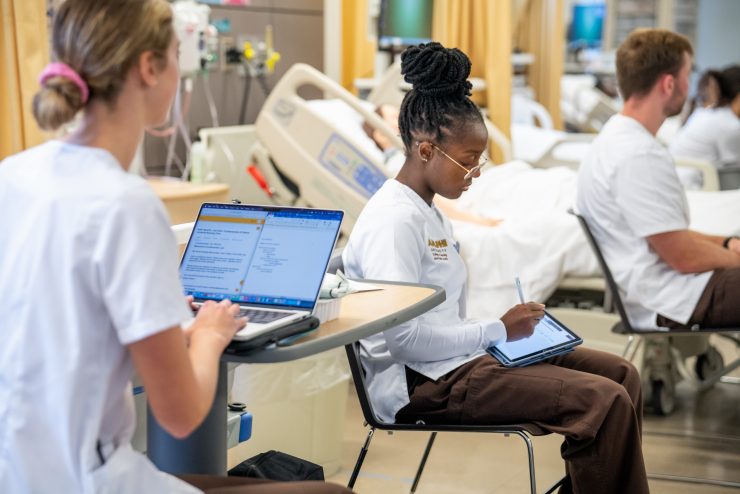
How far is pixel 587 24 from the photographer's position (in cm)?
969

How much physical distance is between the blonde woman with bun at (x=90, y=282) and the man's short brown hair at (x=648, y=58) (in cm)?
200

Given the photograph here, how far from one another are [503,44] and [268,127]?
65.5 inches

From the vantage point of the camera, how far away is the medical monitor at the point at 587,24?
962 cm

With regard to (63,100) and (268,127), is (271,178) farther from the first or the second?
(63,100)

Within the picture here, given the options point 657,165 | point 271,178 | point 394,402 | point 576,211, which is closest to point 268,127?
point 271,178

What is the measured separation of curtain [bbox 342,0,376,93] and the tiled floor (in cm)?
238

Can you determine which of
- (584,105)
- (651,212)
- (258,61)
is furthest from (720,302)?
(584,105)

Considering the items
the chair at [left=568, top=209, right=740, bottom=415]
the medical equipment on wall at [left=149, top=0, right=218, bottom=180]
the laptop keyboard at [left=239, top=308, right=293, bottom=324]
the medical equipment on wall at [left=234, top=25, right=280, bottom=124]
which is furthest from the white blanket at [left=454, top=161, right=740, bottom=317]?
the laptop keyboard at [left=239, top=308, right=293, bottom=324]

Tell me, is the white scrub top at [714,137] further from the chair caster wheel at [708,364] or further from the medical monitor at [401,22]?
the chair caster wheel at [708,364]

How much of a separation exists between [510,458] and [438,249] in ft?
3.88

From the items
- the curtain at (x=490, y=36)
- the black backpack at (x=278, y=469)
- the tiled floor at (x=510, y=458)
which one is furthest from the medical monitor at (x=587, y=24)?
the black backpack at (x=278, y=469)

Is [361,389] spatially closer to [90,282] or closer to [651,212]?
[90,282]

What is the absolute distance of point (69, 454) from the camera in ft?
4.10

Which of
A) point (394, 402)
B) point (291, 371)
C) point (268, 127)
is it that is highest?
point (268, 127)
